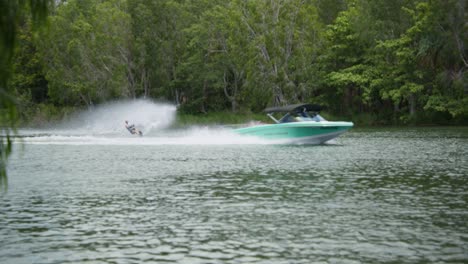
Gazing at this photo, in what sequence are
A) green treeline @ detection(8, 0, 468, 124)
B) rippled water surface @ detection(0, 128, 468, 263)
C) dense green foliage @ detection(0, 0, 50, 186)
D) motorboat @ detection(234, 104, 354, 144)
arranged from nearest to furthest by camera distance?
dense green foliage @ detection(0, 0, 50, 186), rippled water surface @ detection(0, 128, 468, 263), motorboat @ detection(234, 104, 354, 144), green treeline @ detection(8, 0, 468, 124)

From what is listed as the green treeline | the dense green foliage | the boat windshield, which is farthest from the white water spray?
the dense green foliage

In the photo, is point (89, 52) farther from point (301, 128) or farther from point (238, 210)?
point (238, 210)

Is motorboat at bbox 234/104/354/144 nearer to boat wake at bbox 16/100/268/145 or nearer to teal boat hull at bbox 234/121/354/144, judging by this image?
teal boat hull at bbox 234/121/354/144

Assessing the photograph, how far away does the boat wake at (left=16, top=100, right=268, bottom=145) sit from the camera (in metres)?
41.4

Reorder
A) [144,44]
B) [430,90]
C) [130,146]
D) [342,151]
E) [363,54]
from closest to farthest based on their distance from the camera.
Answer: [342,151], [130,146], [430,90], [363,54], [144,44]

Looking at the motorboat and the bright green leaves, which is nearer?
the motorboat

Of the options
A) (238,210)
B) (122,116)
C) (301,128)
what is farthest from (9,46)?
(122,116)

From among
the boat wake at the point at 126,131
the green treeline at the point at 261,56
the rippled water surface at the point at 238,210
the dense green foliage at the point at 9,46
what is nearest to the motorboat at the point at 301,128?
the boat wake at the point at 126,131

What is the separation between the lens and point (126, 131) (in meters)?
52.3

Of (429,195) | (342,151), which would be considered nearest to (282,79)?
(342,151)

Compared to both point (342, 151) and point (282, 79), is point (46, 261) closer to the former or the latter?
point (342, 151)

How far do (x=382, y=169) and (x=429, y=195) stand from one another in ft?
22.1

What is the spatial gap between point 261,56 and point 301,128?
3094cm

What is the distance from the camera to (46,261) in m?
10.4
